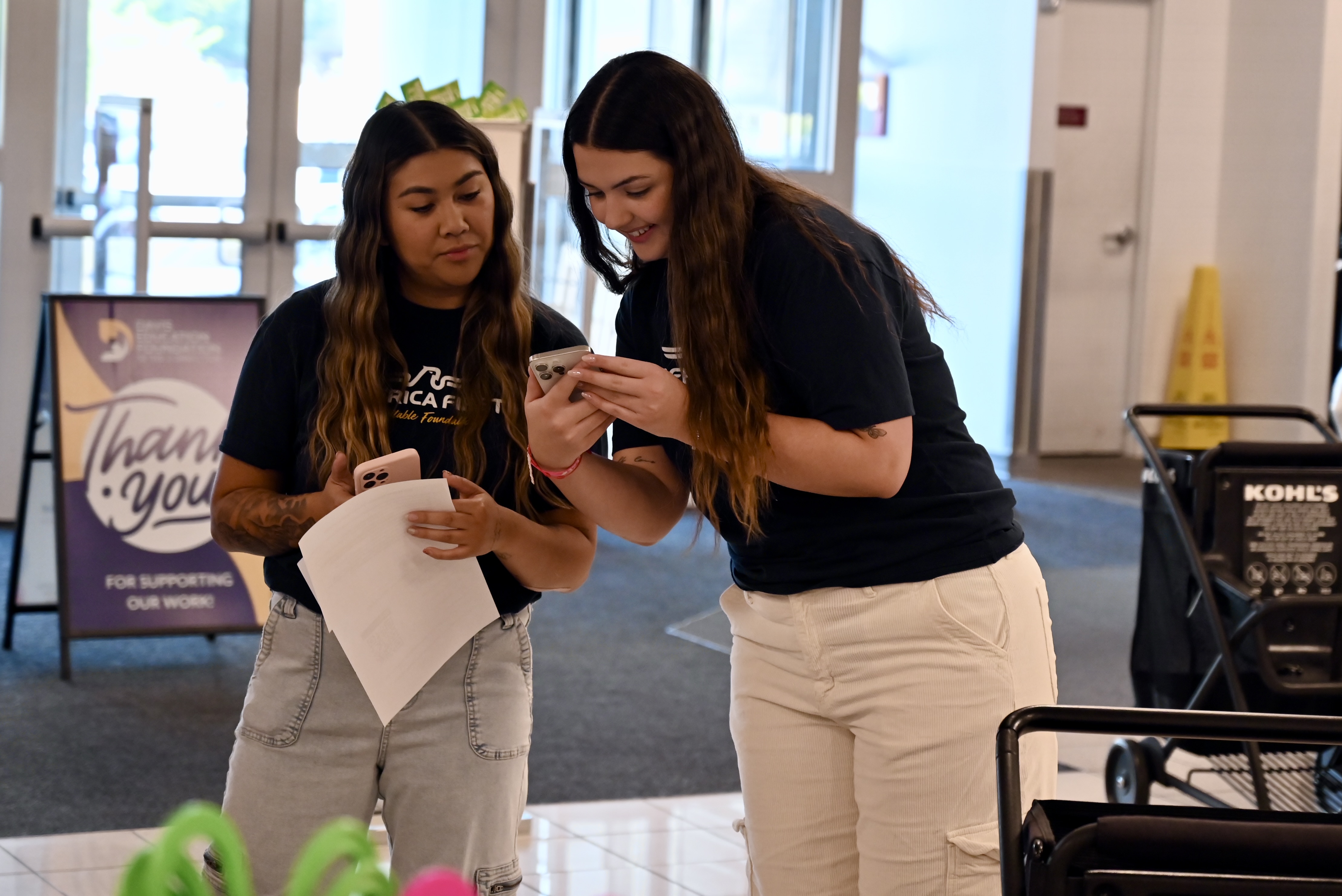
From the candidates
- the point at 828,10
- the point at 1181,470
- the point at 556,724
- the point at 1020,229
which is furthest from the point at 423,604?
the point at 1020,229

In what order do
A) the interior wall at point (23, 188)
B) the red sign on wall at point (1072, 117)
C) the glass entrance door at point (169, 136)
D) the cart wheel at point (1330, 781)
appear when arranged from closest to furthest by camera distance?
the cart wheel at point (1330, 781), the interior wall at point (23, 188), the glass entrance door at point (169, 136), the red sign on wall at point (1072, 117)

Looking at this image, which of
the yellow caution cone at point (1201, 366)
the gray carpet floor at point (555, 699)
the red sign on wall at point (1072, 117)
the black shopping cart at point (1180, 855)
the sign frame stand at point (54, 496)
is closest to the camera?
the black shopping cart at point (1180, 855)

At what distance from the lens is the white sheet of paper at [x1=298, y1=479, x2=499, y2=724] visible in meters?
1.69

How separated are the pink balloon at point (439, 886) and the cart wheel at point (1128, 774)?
93.7 inches

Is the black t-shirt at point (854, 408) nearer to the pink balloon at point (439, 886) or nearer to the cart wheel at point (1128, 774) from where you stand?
the pink balloon at point (439, 886)

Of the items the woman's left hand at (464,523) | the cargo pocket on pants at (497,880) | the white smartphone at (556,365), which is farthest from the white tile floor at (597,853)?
the white smartphone at (556,365)

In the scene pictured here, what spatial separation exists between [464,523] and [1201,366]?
7942 millimetres

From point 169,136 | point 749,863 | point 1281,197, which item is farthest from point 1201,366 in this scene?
point 749,863

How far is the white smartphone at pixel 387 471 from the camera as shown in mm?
1664

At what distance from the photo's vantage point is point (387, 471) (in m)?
1.67

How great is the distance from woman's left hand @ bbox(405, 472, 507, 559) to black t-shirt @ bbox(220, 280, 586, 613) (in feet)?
0.26

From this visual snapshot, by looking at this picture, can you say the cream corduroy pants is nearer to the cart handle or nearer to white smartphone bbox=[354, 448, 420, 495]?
white smartphone bbox=[354, 448, 420, 495]

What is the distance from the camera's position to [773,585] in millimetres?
1638

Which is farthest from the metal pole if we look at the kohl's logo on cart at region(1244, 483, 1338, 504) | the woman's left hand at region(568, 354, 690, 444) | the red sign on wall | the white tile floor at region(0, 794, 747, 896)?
the red sign on wall
